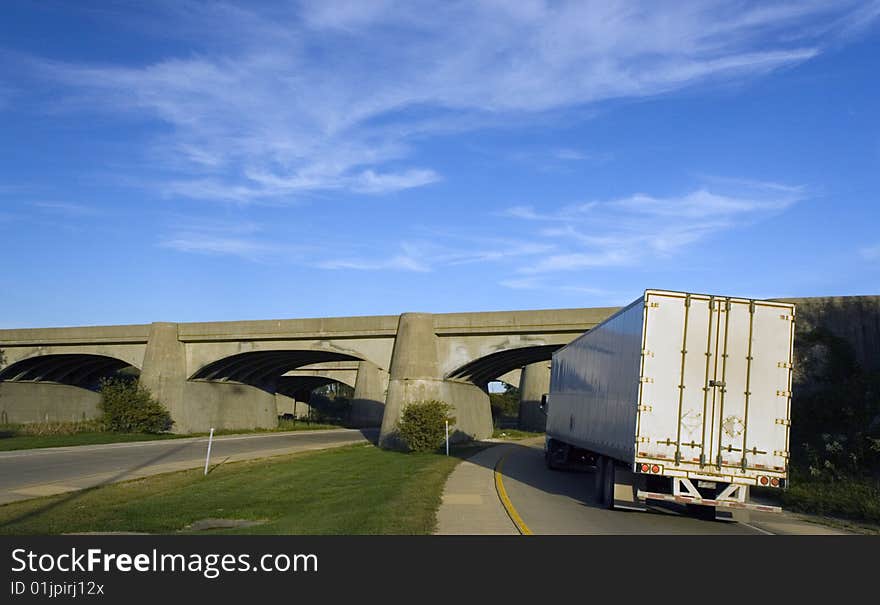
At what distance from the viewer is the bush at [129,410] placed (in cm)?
4422

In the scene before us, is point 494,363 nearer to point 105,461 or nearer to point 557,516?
point 105,461

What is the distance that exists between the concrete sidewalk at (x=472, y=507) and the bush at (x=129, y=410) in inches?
1041

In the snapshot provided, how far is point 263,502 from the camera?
17.1 metres

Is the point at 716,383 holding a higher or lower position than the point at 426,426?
higher

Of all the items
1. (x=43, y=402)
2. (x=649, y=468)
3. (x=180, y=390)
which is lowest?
(x=43, y=402)

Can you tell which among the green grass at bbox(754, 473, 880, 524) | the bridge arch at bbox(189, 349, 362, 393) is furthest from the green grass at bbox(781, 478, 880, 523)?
the bridge arch at bbox(189, 349, 362, 393)

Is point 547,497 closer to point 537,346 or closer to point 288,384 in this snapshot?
point 537,346

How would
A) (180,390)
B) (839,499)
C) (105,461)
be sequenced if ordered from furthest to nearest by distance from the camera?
(180,390) → (105,461) → (839,499)

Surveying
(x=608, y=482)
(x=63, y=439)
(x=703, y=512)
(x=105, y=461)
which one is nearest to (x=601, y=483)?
(x=608, y=482)

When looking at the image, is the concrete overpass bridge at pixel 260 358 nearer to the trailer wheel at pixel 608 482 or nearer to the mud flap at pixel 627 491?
the trailer wheel at pixel 608 482

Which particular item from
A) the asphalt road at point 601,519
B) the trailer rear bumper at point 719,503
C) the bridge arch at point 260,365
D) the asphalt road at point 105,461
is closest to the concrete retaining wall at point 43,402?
the bridge arch at point 260,365

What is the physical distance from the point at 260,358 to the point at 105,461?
26.7 metres
